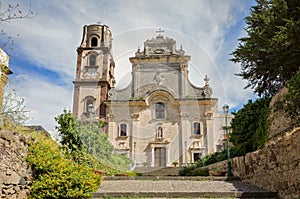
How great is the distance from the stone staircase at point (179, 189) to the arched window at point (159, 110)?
15.6m

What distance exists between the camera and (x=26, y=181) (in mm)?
5699

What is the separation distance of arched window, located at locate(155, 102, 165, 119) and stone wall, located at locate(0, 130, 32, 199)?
18504 millimetres

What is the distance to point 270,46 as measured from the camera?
8.02m

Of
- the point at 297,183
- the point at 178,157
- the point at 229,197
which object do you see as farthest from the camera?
the point at 178,157

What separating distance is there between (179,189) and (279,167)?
2.25m

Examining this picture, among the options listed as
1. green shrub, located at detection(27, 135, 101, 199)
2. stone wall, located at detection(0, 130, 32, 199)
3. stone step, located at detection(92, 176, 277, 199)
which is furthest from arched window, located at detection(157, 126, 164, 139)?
stone wall, located at detection(0, 130, 32, 199)

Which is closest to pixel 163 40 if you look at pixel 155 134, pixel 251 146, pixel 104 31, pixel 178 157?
pixel 104 31

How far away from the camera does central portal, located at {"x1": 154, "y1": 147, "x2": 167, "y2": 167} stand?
2286 cm

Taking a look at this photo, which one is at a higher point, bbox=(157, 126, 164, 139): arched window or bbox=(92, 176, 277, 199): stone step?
bbox=(157, 126, 164, 139): arched window

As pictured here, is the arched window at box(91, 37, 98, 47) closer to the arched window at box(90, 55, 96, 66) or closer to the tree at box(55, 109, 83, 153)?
the arched window at box(90, 55, 96, 66)

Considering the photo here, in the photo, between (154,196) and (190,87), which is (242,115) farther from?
(190,87)

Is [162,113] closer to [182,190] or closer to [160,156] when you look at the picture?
[160,156]

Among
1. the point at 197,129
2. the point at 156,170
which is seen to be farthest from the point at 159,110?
the point at 156,170

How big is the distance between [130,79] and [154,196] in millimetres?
19730
